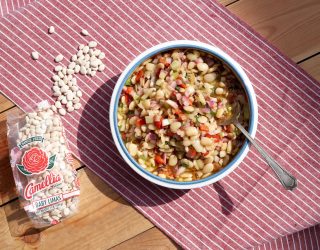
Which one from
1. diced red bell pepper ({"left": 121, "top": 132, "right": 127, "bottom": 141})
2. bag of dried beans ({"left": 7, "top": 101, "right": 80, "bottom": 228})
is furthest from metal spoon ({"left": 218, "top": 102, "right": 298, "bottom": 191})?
bag of dried beans ({"left": 7, "top": 101, "right": 80, "bottom": 228})

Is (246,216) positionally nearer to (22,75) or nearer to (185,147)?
(185,147)

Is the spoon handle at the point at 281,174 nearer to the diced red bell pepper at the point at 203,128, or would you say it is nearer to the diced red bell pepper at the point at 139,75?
the diced red bell pepper at the point at 203,128

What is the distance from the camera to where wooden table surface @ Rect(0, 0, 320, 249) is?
1.13 m

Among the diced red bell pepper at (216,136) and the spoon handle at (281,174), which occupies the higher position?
the diced red bell pepper at (216,136)

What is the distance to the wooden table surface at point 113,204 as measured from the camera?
3.71 ft

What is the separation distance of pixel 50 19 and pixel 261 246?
0.77 m

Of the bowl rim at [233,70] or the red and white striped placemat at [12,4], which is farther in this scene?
the red and white striped placemat at [12,4]

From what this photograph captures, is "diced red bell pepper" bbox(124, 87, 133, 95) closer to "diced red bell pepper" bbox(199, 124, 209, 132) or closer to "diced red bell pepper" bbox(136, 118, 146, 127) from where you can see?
"diced red bell pepper" bbox(136, 118, 146, 127)

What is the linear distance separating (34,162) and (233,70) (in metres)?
0.48

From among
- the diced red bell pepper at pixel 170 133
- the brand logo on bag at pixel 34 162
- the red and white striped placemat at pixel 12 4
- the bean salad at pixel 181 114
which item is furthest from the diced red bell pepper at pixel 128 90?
the red and white striped placemat at pixel 12 4

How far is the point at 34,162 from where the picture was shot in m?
1.03

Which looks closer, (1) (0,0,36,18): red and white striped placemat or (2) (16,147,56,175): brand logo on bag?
(2) (16,147,56,175): brand logo on bag

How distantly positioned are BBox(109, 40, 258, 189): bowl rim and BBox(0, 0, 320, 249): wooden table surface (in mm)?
166

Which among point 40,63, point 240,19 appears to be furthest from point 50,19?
point 240,19
